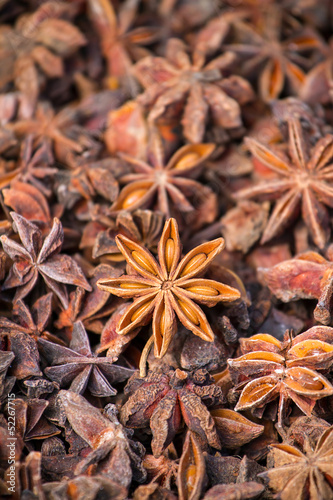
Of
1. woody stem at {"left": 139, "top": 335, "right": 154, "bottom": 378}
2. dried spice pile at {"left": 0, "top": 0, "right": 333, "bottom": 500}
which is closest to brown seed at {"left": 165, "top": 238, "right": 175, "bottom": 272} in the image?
dried spice pile at {"left": 0, "top": 0, "right": 333, "bottom": 500}

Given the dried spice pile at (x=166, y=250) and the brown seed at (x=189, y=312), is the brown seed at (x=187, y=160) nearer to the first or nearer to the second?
the dried spice pile at (x=166, y=250)

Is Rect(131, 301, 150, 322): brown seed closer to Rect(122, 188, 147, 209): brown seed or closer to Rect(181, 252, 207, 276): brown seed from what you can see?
Rect(181, 252, 207, 276): brown seed

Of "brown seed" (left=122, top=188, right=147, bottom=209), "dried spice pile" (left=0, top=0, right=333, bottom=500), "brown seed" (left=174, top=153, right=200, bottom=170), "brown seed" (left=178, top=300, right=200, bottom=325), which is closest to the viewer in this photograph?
"dried spice pile" (left=0, top=0, right=333, bottom=500)

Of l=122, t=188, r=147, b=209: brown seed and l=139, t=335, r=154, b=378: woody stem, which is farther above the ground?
l=122, t=188, r=147, b=209: brown seed

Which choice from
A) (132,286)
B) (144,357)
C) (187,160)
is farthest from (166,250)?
(187,160)

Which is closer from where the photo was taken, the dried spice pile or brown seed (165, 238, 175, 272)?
the dried spice pile

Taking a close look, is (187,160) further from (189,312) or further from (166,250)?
(189,312)

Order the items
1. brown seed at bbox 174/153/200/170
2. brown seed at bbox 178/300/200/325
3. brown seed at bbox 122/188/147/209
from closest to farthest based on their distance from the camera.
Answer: brown seed at bbox 178/300/200/325 → brown seed at bbox 122/188/147/209 → brown seed at bbox 174/153/200/170

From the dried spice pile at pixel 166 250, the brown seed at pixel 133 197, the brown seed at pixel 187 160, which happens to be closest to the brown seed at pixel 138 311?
the dried spice pile at pixel 166 250
